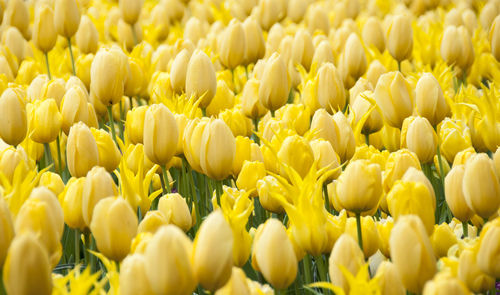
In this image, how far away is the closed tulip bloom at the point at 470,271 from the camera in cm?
110

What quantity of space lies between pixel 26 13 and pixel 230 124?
1618 mm

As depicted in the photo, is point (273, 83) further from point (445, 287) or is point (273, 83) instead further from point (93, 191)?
point (445, 287)

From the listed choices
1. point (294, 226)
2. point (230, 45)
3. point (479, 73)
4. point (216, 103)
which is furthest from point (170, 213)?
point (479, 73)

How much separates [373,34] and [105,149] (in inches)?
64.3

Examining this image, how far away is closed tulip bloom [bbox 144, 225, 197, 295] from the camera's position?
37.7 inches

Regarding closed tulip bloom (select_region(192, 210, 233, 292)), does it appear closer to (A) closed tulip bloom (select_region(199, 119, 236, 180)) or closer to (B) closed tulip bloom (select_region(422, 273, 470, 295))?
(B) closed tulip bloom (select_region(422, 273, 470, 295))

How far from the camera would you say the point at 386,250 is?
4.62 ft

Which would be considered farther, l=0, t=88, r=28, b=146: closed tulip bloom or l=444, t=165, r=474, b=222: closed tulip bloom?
l=0, t=88, r=28, b=146: closed tulip bloom

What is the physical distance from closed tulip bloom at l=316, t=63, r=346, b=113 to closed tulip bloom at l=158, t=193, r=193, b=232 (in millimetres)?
702

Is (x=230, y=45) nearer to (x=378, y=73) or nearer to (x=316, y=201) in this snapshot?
(x=378, y=73)

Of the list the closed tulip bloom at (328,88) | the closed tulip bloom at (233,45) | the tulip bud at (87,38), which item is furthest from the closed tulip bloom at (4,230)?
the tulip bud at (87,38)

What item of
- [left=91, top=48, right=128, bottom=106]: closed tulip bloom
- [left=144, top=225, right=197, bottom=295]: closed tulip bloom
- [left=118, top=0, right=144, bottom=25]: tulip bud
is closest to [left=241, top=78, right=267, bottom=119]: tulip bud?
[left=91, top=48, right=128, bottom=106]: closed tulip bloom

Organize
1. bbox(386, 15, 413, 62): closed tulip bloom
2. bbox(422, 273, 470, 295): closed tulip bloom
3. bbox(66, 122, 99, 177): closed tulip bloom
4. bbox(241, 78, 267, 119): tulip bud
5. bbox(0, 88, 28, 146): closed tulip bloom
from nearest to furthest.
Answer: bbox(422, 273, 470, 295): closed tulip bloom
bbox(66, 122, 99, 177): closed tulip bloom
bbox(0, 88, 28, 146): closed tulip bloom
bbox(241, 78, 267, 119): tulip bud
bbox(386, 15, 413, 62): closed tulip bloom

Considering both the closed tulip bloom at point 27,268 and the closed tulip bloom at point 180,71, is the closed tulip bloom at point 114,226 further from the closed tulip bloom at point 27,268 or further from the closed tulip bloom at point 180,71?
the closed tulip bloom at point 180,71
